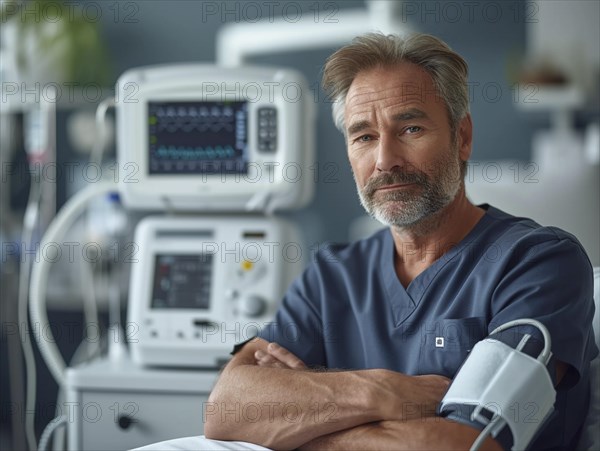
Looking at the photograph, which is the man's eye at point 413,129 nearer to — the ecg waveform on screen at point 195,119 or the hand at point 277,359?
the hand at point 277,359

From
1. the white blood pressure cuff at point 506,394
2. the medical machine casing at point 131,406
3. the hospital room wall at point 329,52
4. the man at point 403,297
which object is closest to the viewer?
the white blood pressure cuff at point 506,394

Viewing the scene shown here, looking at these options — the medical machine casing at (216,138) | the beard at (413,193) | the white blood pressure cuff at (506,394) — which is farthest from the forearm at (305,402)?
the medical machine casing at (216,138)

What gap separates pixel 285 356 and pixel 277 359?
20 mm

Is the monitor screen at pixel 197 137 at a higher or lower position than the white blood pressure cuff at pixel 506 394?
higher

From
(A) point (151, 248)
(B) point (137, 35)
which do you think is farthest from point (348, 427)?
(B) point (137, 35)

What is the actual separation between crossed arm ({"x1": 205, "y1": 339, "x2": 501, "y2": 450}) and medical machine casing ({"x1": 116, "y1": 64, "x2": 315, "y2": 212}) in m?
0.63

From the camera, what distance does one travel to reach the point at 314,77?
12.6ft

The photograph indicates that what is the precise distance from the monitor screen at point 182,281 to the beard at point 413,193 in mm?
611

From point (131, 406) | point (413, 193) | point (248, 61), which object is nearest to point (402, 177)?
point (413, 193)

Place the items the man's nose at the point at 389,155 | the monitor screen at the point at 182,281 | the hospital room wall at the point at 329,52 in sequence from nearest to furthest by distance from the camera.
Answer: the man's nose at the point at 389,155 < the monitor screen at the point at 182,281 < the hospital room wall at the point at 329,52

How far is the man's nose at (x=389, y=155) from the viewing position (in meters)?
1.52

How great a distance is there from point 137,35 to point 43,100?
1444 millimetres

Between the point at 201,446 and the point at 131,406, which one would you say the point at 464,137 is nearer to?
the point at 201,446

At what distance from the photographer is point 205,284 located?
2.01 metres
